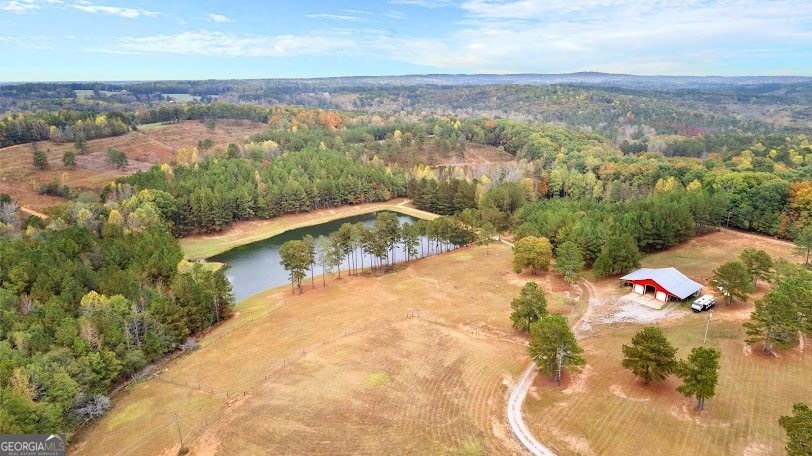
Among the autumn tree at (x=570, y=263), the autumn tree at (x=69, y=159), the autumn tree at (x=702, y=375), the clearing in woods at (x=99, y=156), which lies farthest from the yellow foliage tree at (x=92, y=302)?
the autumn tree at (x=69, y=159)

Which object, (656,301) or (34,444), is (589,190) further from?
(34,444)

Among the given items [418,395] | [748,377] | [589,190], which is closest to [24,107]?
[589,190]

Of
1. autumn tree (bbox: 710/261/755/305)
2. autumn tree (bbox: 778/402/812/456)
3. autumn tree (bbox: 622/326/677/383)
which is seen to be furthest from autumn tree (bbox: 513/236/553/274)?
autumn tree (bbox: 778/402/812/456)

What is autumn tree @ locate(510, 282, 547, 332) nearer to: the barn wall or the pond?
the barn wall

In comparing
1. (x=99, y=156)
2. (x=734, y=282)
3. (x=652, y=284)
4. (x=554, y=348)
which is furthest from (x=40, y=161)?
(x=734, y=282)

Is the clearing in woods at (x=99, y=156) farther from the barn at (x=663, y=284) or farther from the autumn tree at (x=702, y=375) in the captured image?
the autumn tree at (x=702, y=375)
